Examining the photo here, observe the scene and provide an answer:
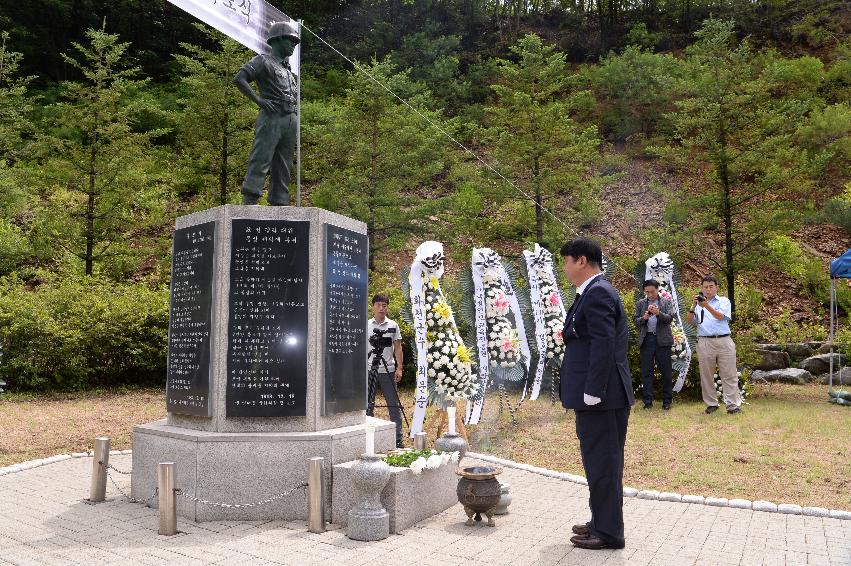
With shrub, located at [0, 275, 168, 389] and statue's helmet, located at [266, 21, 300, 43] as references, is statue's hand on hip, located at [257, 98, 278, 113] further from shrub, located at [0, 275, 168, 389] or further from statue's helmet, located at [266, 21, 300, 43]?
shrub, located at [0, 275, 168, 389]

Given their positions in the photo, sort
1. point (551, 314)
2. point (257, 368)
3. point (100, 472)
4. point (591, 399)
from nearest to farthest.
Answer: point (591, 399), point (257, 368), point (100, 472), point (551, 314)

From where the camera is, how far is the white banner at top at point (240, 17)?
19.7 ft

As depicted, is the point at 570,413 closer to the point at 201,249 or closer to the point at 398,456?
the point at 398,456

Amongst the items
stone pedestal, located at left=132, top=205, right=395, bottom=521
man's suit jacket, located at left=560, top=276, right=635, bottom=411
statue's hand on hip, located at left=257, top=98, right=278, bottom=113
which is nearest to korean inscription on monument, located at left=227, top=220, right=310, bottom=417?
stone pedestal, located at left=132, top=205, right=395, bottom=521

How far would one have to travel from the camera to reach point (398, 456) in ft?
16.3

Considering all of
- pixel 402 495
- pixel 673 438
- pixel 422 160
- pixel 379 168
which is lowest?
pixel 673 438

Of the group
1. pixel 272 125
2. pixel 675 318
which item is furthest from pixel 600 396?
pixel 675 318

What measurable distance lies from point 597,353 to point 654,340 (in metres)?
6.42

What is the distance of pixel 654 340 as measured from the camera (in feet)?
32.7

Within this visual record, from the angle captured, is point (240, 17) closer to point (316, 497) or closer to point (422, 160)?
point (316, 497)

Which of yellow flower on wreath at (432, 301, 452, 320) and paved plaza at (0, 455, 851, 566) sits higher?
yellow flower on wreath at (432, 301, 452, 320)

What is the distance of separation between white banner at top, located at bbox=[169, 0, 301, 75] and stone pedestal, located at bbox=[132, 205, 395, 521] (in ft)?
6.47

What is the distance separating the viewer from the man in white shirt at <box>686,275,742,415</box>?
9344mm

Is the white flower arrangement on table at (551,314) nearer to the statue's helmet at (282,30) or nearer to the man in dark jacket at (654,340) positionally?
the man in dark jacket at (654,340)
